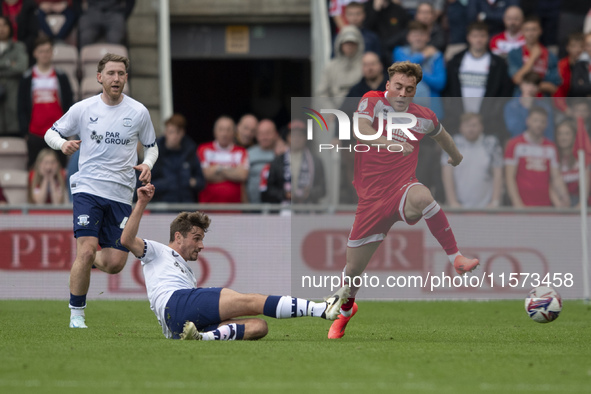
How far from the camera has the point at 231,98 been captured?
1966 cm

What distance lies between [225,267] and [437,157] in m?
3.78

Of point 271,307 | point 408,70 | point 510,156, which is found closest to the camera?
point 271,307

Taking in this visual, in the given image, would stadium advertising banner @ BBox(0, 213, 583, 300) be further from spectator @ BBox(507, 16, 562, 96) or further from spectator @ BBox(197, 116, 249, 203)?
spectator @ BBox(507, 16, 562, 96)

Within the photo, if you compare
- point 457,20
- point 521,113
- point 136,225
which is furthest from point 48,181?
point 457,20

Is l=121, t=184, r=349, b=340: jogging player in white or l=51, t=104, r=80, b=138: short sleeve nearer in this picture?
l=121, t=184, r=349, b=340: jogging player in white

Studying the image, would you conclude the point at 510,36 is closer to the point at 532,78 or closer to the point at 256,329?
the point at 532,78

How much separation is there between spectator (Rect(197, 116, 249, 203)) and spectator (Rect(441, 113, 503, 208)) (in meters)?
3.17

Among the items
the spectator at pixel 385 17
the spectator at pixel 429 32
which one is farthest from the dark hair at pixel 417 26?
the spectator at pixel 385 17

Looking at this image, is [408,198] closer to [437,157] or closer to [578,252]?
[437,157]

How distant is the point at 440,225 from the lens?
30.8ft

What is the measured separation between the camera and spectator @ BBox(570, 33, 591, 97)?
1505 cm

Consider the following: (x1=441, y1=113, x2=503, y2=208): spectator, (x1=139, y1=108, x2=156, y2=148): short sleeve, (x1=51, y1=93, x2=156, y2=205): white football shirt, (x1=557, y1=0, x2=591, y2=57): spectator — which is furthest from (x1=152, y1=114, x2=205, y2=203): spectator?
(x1=557, y1=0, x2=591, y2=57): spectator

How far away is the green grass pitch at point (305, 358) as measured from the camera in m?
5.63

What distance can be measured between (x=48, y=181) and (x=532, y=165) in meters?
6.52
